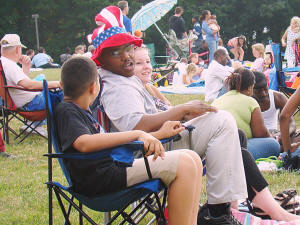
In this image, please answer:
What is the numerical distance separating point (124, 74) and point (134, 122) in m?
0.39

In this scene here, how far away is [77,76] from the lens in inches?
89.2

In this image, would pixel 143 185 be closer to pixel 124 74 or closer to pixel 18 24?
pixel 124 74

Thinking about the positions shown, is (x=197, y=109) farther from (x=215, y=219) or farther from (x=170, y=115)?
(x=215, y=219)

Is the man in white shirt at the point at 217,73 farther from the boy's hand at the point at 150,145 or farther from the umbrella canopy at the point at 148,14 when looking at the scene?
the boy's hand at the point at 150,145

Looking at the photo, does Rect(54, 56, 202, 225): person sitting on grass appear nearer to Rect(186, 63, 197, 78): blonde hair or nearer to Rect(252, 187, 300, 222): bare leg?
Rect(252, 187, 300, 222): bare leg

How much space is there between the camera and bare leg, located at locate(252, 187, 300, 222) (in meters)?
2.71

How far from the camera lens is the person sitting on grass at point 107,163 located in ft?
6.97

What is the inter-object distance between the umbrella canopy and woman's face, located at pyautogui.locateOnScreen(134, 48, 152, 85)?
31.7 feet

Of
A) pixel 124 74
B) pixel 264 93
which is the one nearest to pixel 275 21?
pixel 264 93

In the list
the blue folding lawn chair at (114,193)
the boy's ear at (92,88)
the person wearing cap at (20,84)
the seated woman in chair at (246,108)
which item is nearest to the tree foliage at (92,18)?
the person wearing cap at (20,84)

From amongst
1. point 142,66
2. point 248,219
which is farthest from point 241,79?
point 248,219

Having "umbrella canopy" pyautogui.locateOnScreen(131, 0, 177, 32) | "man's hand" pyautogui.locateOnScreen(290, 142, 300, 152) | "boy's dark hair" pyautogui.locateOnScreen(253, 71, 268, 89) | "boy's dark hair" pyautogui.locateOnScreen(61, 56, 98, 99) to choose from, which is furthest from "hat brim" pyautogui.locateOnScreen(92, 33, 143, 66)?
"umbrella canopy" pyautogui.locateOnScreen(131, 0, 177, 32)

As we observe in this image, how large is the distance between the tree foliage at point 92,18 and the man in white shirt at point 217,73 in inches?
782

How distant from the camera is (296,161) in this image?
3.99 metres
